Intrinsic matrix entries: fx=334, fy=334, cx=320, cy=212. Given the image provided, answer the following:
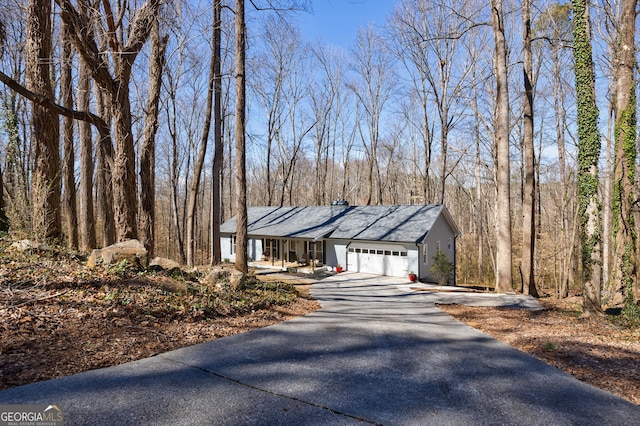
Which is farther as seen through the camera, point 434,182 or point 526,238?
point 434,182

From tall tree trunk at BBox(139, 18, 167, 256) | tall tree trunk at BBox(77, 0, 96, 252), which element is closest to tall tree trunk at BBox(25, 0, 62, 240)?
tall tree trunk at BBox(139, 18, 167, 256)

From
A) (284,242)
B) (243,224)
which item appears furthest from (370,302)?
(284,242)

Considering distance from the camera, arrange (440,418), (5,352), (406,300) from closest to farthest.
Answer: (440,418) → (5,352) → (406,300)

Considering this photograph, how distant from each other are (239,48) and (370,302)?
30.5 ft

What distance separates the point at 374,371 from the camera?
433 cm

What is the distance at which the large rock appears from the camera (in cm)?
669

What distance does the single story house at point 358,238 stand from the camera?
17.3 meters

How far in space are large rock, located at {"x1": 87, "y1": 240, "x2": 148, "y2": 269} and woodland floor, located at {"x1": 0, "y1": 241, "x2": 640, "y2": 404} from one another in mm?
299

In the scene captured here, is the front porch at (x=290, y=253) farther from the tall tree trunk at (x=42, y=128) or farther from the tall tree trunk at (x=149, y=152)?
→ the tall tree trunk at (x=42, y=128)

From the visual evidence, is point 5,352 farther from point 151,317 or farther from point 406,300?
point 406,300

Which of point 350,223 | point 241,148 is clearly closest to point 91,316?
point 241,148

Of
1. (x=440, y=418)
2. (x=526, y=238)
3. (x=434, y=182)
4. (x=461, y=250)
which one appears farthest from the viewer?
(x=434, y=182)

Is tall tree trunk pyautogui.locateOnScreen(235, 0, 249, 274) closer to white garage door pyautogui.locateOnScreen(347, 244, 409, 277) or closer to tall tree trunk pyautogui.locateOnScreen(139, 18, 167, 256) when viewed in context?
tall tree trunk pyautogui.locateOnScreen(139, 18, 167, 256)

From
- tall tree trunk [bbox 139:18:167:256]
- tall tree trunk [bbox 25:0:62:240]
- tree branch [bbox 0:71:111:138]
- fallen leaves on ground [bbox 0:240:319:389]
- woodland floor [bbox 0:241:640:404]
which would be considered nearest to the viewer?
fallen leaves on ground [bbox 0:240:319:389]
